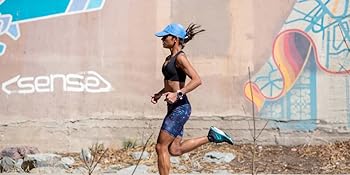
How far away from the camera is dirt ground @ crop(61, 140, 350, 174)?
305 inches

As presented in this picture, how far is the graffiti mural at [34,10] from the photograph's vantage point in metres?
8.57

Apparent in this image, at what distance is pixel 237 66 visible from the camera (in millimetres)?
8562

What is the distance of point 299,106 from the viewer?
8.57 m

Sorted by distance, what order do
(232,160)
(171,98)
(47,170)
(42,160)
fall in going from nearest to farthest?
(171,98), (47,170), (42,160), (232,160)

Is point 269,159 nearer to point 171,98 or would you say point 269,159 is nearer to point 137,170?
point 137,170

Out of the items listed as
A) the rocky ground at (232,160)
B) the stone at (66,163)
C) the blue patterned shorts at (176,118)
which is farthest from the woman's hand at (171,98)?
the stone at (66,163)

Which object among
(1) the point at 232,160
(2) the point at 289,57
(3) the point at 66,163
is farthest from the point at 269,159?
(3) the point at 66,163

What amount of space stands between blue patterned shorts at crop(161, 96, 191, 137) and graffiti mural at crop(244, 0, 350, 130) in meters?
2.92

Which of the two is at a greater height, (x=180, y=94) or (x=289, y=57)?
(x=289, y=57)

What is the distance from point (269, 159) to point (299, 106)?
90 cm

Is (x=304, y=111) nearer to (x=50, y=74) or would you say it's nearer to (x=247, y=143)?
(x=247, y=143)

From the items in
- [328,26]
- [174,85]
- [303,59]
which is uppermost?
[328,26]

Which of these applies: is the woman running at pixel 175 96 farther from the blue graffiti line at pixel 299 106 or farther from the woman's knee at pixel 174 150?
the blue graffiti line at pixel 299 106

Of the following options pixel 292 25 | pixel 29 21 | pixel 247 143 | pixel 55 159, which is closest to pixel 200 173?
pixel 247 143
